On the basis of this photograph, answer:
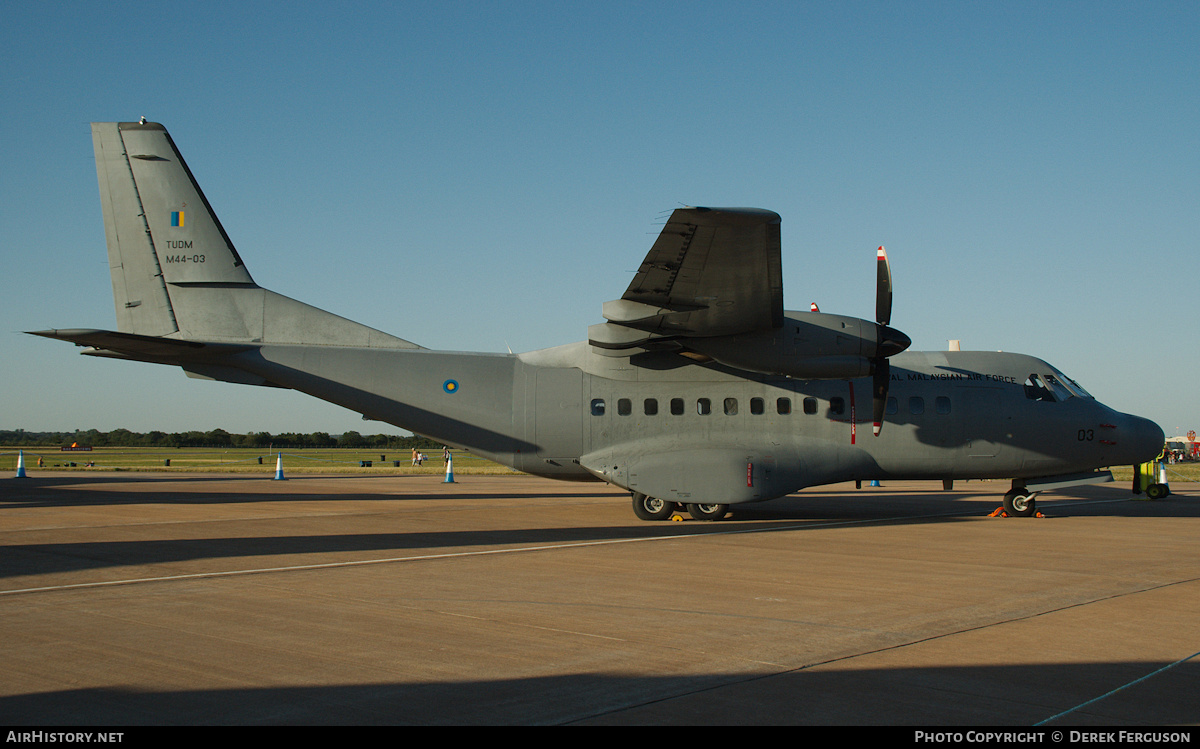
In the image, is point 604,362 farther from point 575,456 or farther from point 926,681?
point 926,681

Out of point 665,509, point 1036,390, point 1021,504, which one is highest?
point 1036,390

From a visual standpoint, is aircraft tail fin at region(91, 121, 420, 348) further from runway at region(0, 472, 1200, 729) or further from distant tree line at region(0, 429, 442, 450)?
distant tree line at region(0, 429, 442, 450)

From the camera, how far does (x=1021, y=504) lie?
64.5ft

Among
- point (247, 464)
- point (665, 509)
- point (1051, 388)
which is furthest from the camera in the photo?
point (247, 464)

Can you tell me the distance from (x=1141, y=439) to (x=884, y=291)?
7.26m

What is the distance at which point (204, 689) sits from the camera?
17.9 feet

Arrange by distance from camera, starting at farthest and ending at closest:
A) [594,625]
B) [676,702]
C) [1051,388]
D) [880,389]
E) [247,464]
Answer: [247,464]
[1051,388]
[880,389]
[594,625]
[676,702]

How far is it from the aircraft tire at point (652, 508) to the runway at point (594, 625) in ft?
6.27

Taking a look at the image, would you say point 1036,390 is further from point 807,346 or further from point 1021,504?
point 807,346

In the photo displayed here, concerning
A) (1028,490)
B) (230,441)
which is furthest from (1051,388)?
(230,441)

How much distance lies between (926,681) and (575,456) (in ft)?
42.3

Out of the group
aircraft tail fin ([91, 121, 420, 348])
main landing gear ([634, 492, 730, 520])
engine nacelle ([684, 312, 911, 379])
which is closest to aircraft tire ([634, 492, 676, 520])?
main landing gear ([634, 492, 730, 520])

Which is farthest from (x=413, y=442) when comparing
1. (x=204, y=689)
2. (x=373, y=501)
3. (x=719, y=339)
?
(x=204, y=689)

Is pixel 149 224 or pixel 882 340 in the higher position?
pixel 149 224
